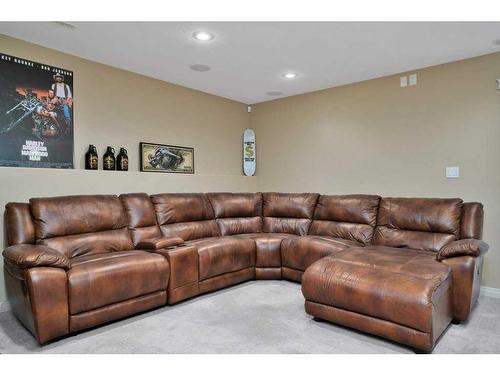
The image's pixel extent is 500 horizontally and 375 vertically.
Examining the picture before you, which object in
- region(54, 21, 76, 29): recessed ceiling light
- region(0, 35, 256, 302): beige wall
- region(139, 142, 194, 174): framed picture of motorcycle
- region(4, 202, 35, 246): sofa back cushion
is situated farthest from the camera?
region(139, 142, 194, 174): framed picture of motorcycle

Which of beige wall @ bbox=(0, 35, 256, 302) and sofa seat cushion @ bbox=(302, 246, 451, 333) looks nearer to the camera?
sofa seat cushion @ bbox=(302, 246, 451, 333)

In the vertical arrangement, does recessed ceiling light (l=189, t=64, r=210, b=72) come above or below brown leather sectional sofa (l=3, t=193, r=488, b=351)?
above

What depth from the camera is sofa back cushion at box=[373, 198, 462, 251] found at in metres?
3.19

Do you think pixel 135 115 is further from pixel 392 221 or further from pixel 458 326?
pixel 458 326

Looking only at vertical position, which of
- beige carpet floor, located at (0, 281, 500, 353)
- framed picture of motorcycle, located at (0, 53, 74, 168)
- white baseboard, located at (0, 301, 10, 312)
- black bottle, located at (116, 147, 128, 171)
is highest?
framed picture of motorcycle, located at (0, 53, 74, 168)

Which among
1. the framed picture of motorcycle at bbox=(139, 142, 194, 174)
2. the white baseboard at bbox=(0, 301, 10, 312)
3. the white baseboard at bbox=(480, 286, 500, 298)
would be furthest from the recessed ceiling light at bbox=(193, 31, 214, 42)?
the white baseboard at bbox=(480, 286, 500, 298)

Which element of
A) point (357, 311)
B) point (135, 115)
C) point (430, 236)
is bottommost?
point (357, 311)

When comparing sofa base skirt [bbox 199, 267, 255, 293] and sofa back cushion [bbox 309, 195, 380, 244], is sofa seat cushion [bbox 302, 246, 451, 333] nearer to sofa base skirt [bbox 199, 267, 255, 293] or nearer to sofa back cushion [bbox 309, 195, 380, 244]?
sofa back cushion [bbox 309, 195, 380, 244]

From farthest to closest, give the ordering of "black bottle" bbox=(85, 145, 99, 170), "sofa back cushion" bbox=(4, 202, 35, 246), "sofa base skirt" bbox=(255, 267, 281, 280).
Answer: "sofa base skirt" bbox=(255, 267, 281, 280) < "black bottle" bbox=(85, 145, 99, 170) < "sofa back cushion" bbox=(4, 202, 35, 246)

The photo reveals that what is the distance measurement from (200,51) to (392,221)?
2.68m

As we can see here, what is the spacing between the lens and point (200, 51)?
341cm

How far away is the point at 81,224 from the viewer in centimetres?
302

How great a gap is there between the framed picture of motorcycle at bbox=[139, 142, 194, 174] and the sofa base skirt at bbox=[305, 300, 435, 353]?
262cm

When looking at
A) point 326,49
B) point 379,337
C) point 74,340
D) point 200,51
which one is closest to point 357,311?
point 379,337
